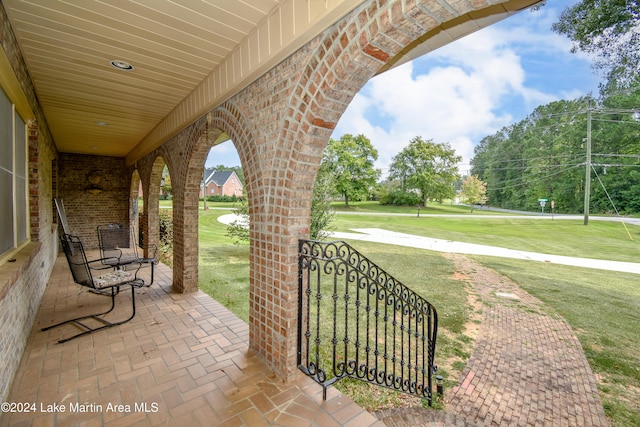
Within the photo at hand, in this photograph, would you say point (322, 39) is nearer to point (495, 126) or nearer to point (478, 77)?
point (478, 77)

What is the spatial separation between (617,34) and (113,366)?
5.70m

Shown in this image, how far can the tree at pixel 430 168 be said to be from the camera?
2945 cm

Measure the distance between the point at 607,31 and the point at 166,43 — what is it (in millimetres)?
4236

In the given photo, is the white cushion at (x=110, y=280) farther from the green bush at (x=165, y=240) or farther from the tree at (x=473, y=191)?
the tree at (x=473, y=191)

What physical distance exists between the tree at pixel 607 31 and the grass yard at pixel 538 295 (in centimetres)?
366

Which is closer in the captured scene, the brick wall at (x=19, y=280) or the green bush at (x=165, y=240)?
the brick wall at (x=19, y=280)

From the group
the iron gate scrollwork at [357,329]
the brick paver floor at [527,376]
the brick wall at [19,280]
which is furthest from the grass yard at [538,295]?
the brick wall at [19,280]

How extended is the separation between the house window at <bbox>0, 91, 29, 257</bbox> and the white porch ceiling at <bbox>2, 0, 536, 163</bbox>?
0.61 m

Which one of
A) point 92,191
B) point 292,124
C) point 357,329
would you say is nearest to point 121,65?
point 292,124

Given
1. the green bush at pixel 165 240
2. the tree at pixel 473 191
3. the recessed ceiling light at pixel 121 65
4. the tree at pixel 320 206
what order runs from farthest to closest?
1. the tree at pixel 473 191
2. the green bush at pixel 165 240
3. the tree at pixel 320 206
4. the recessed ceiling light at pixel 121 65

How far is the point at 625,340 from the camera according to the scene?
4.54 meters

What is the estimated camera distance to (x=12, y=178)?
2.80m

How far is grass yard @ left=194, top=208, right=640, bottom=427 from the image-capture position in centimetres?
340

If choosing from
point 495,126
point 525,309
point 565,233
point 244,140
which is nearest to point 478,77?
point 495,126
